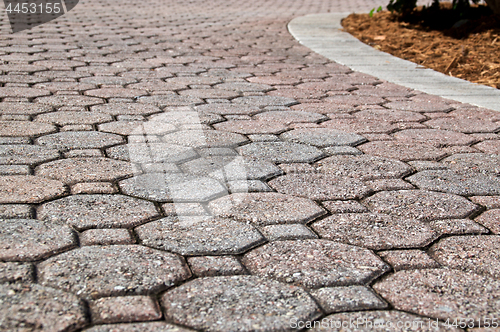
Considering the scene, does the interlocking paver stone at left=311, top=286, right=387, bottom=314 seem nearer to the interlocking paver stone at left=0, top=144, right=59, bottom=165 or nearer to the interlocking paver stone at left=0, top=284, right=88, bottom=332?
the interlocking paver stone at left=0, top=284, right=88, bottom=332

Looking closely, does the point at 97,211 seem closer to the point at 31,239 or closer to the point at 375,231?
the point at 31,239

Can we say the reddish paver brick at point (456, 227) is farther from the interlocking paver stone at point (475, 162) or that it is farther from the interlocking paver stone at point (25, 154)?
the interlocking paver stone at point (25, 154)

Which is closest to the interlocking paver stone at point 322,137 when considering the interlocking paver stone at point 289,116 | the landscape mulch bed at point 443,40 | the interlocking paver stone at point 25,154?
the interlocking paver stone at point 289,116

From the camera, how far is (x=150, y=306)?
1447mm

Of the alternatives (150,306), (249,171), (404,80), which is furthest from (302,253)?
(404,80)

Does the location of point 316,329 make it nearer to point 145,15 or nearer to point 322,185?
point 322,185

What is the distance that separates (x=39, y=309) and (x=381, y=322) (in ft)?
2.99

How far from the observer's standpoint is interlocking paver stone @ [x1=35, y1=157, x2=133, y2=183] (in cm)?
231

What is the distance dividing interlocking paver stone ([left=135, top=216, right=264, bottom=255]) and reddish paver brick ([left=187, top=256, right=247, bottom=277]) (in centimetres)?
4

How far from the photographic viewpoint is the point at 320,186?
92.7 inches

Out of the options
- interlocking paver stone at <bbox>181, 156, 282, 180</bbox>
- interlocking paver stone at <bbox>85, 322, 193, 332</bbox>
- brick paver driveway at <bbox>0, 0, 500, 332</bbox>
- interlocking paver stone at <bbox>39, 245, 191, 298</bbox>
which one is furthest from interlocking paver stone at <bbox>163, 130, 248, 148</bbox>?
→ interlocking paver stone at <bbox>85, 322, 193, 332</bbox>

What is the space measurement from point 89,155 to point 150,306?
52.5 inches

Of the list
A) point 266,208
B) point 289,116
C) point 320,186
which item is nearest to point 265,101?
point 289,116

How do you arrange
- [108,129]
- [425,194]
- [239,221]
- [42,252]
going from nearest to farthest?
1. [42,252]
2. [239,221]
3. [425,194]
4. [108,129]
